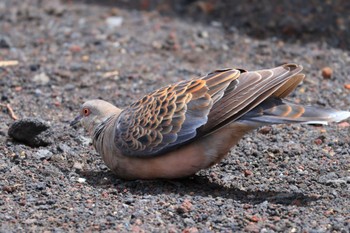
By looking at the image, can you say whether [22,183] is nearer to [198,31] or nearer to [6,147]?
[6,147]

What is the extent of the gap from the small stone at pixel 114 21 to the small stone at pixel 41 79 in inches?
78.5

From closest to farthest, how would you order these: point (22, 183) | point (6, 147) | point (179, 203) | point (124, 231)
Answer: point (124, 231), point (179, 203), point (22, 183), point (6, 147)

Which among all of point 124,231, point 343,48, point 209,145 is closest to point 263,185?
point 209,145

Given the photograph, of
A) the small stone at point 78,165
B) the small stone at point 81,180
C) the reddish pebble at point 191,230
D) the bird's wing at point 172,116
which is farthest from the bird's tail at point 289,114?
the small stone at point 78,165

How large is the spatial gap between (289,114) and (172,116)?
876 millimetres

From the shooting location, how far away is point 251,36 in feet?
32.6

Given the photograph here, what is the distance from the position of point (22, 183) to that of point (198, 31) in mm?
4755

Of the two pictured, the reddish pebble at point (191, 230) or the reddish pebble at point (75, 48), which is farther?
the reddish pebble at point (75, 48)

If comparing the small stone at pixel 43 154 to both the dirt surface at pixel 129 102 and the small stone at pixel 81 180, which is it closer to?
the dirt surface at pixel 129 102

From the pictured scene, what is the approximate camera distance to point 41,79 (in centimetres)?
848

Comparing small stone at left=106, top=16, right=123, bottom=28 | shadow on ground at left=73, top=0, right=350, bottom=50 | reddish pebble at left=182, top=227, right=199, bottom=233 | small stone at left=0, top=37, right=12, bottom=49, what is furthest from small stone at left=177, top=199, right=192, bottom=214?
small stone at left=106, top=16, right=123, bottom=28

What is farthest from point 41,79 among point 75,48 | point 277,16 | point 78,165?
point 277,16

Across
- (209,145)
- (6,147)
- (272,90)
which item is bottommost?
(6,147)

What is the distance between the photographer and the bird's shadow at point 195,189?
5.53 meters
